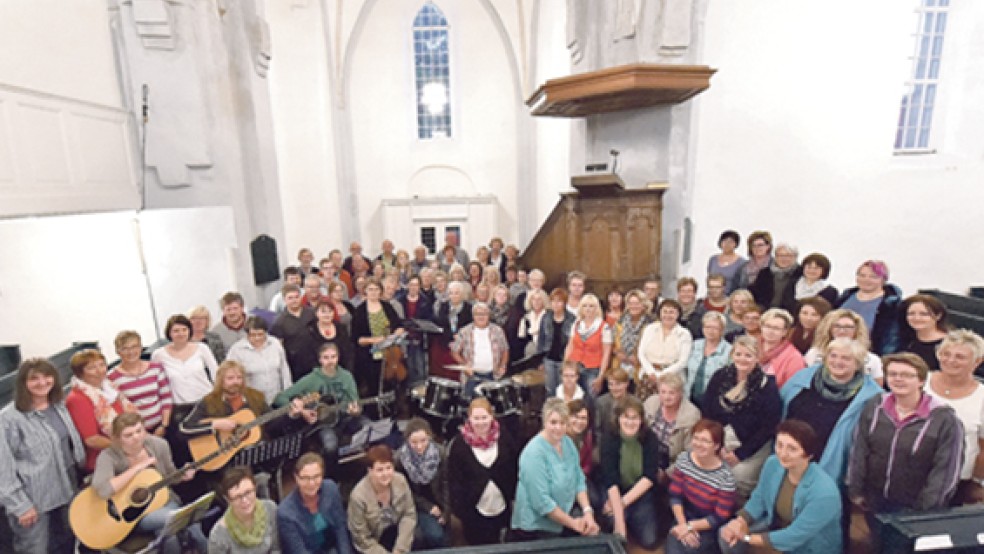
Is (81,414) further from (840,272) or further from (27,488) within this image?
(840,272)

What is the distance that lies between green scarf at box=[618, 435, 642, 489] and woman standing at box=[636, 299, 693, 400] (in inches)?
29.4

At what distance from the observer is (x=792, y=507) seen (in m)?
2.50

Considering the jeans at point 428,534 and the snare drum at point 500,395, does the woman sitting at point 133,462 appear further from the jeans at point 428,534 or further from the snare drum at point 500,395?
the snare drum at point 500,395

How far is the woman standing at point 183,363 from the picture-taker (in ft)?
11.0

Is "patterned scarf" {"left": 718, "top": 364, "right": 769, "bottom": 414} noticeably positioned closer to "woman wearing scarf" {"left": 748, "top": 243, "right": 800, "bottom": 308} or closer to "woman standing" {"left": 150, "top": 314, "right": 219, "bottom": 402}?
"woman wearing scarf" {"left": 748, "top": 243, "right": 800, "bottom": 308}

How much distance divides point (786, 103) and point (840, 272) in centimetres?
287

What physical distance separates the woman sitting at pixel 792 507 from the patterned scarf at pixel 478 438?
139 cm

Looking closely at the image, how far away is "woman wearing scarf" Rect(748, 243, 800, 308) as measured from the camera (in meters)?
4.38

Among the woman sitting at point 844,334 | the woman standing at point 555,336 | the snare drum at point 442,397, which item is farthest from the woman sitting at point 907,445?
the snare drum at point 442,397

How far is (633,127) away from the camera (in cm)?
732

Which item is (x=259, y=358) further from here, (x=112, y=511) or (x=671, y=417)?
(x=671, y=417)

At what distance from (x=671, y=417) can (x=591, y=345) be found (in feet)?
3.19

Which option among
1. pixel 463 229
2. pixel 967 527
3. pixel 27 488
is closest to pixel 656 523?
pixel 967 527

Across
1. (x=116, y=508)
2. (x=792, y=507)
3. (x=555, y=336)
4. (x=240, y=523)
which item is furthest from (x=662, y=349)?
(x=116, y=508)
